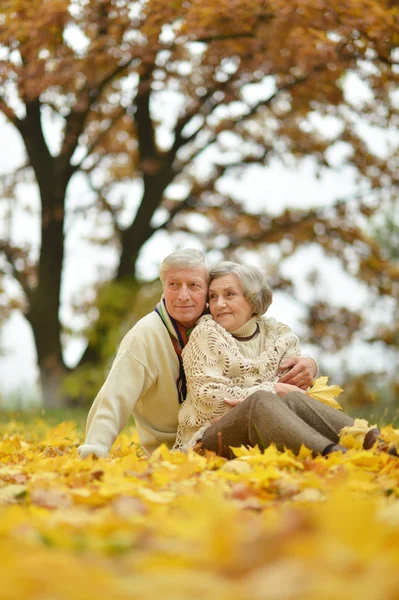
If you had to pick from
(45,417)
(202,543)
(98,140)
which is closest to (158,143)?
(98,140)

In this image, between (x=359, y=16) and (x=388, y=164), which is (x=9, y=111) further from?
(x=388, y=164)

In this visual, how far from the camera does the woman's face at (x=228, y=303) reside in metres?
3.78

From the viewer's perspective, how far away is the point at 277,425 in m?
3.29

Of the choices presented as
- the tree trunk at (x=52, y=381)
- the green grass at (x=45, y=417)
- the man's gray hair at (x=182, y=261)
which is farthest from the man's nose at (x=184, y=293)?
the tree trunk at (x=52, y=381)

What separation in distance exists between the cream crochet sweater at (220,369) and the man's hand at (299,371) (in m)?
0.04

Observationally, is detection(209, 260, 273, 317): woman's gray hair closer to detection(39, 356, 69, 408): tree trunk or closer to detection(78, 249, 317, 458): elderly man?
detection(78, 249, 317, 458): elderly man

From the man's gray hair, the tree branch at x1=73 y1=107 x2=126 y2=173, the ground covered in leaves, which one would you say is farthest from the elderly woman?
the tree branch at x1=73 y1=107 x2=126 y2=173

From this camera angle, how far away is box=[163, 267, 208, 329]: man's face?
381cm

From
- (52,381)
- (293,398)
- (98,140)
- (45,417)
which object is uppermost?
(98,140)

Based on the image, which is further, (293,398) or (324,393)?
(324,393)

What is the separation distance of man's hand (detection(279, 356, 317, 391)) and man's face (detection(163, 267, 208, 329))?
0.53 meters

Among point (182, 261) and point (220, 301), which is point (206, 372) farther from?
point (182, 261)

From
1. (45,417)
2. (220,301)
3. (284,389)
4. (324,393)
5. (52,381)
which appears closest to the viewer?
(284,389)

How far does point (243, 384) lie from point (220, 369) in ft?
0.54
